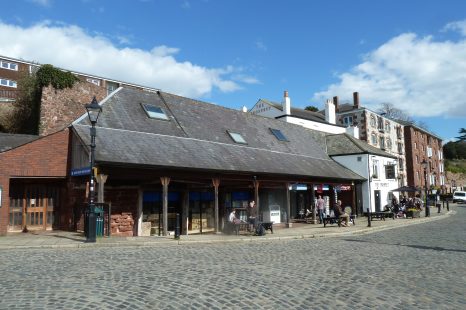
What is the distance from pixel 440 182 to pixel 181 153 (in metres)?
66.4

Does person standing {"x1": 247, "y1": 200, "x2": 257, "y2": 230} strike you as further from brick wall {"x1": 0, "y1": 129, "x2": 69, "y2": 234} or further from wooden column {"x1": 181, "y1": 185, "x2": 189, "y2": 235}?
brick wall {"x1": 0, "y1": 129, "x2": 69, "y2": 234}

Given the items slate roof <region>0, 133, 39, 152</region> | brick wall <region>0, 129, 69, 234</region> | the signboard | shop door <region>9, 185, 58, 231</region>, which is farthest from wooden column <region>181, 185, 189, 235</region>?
slate roof <region>0, 133, 39, 152</region>

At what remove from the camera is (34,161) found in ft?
55.9

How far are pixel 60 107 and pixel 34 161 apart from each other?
→ 902cm

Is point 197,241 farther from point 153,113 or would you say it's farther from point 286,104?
point 286,104

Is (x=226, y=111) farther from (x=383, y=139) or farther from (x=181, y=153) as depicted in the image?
(x=383, y=139)

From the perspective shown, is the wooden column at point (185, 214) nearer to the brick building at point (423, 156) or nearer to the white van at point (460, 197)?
the brick building at point (423, 156)

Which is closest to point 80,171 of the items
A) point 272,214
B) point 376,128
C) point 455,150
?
point 272,214

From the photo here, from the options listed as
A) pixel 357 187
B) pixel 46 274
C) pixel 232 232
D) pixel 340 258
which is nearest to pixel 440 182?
pixel 357 187

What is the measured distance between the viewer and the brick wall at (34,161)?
1625 cm

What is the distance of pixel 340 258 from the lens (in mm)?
10727

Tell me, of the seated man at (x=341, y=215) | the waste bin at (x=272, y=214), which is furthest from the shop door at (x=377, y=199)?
the seated man at (x=341, y=215)

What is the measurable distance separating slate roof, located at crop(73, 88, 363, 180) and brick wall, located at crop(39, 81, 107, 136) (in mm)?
5352

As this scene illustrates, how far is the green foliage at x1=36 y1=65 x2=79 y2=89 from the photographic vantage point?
974 inches
